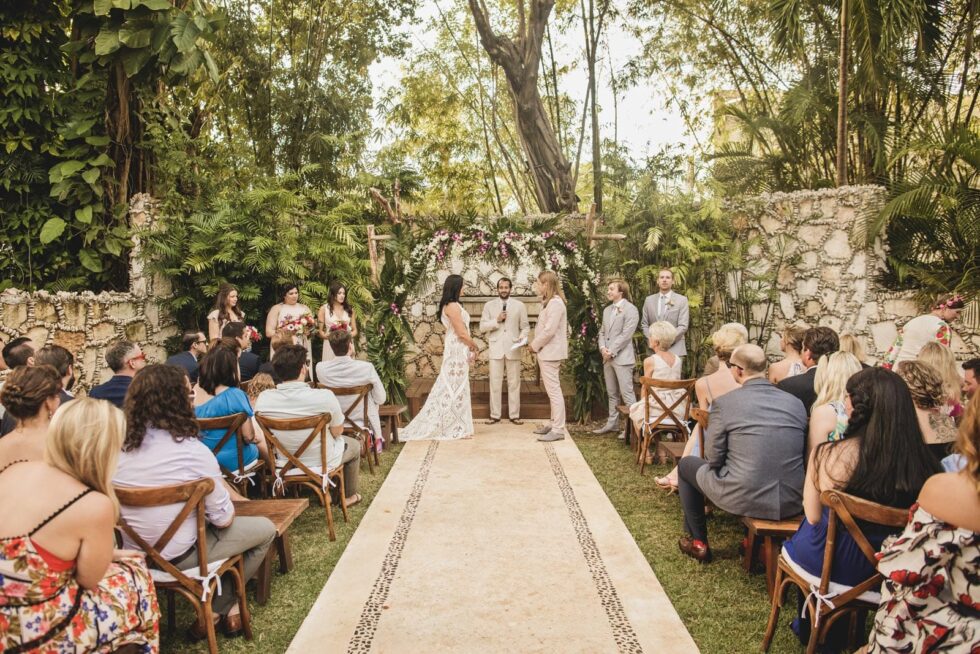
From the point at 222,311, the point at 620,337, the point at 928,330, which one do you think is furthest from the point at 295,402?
the point at 928,330

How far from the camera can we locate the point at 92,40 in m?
7.30

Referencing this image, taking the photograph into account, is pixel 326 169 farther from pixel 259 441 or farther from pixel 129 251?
pixel 259 441

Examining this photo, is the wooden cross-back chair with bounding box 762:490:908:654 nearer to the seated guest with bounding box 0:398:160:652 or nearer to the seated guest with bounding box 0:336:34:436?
the seated guest with bounding box 0:398:160:652

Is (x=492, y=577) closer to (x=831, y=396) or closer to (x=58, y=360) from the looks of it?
(x=831, y=396)

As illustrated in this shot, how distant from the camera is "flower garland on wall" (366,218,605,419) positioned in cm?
830

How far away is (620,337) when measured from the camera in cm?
743

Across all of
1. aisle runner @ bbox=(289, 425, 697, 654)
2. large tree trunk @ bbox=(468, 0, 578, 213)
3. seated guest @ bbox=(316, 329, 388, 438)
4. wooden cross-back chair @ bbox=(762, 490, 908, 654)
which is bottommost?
aisle runner @ bbox=(289, 425, 697, 654)

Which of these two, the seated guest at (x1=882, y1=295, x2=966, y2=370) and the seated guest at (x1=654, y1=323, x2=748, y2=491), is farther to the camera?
the seated guest at (x1=882, y1=295, x2=966, y2=370)

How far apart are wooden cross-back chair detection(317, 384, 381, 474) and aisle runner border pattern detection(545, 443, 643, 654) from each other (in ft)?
5.94

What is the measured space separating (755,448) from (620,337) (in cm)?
379

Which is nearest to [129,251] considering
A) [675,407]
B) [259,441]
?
[259,441]

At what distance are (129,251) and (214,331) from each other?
1703mm

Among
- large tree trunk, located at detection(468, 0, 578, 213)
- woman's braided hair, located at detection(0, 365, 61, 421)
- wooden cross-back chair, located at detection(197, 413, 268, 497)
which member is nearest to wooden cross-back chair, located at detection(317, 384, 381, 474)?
wooden cross-back chair, located at detection(197, 413, 268, 497)

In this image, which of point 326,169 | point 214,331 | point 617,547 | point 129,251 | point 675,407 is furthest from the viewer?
point 326,169
